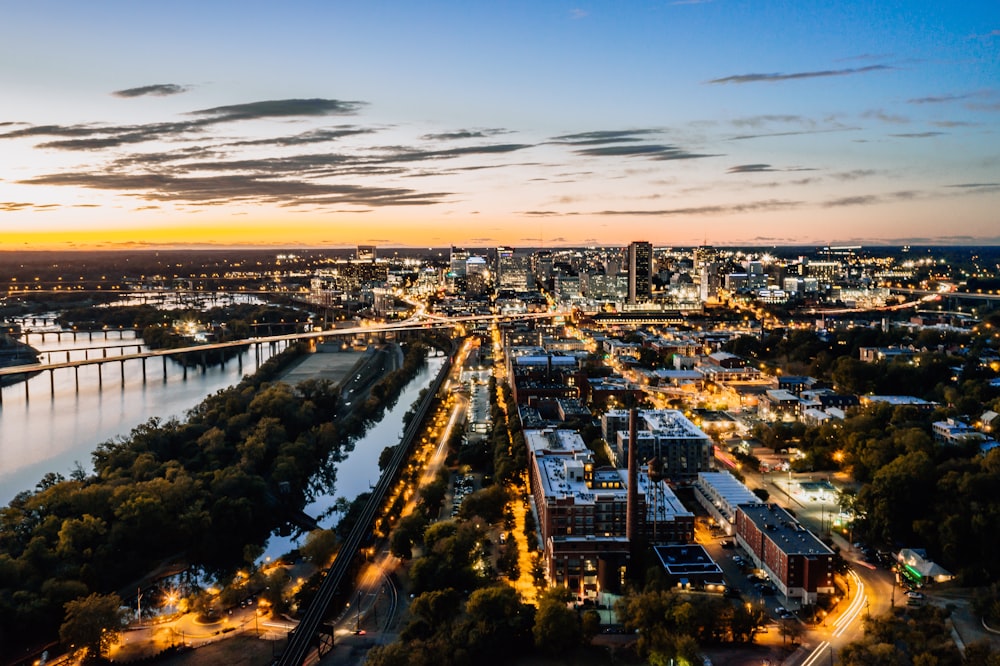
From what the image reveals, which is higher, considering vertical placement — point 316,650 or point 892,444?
point 892,444

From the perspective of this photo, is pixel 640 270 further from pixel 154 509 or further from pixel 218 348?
pixel 154 509

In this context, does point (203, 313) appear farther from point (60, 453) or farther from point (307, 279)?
point (307, 279)

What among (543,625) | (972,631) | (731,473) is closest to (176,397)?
(731,473)

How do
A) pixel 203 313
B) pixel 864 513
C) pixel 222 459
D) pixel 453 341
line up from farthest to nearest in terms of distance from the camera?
pixel 203 313, pixel 453 341, pixel 222 459, pixel 864 513

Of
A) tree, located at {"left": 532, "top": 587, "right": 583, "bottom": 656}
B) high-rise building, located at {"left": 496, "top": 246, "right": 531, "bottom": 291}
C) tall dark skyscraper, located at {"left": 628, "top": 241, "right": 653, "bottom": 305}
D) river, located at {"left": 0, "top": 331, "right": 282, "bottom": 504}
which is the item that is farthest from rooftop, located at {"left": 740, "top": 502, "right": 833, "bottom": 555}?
high-rise building, located at {"left": 496, "top": 246, "right": 531, "bottom": 291}

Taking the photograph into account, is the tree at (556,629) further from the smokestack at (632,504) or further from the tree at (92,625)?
the tree at (92,625)
